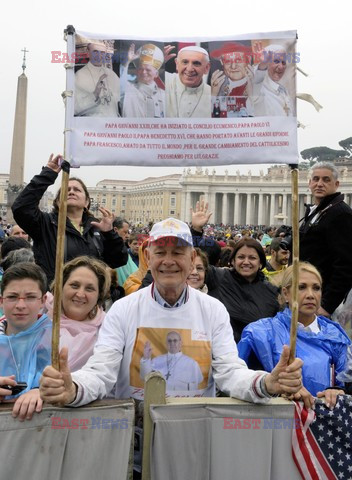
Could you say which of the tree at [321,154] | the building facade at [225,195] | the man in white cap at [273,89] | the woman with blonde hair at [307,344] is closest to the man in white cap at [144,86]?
the man in white cap at [273,89]

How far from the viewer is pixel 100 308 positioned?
359cm

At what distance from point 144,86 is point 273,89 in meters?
0.66

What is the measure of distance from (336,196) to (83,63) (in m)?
2.90

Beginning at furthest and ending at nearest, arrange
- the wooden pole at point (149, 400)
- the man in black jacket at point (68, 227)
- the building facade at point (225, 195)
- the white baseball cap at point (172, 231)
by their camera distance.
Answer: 1. the building facade at point (225, 195)
2. the man in black jacket at point (68, 227)
3. the white baseball cap at point (172, 231)
4. the wooden pole at point (149, 400)

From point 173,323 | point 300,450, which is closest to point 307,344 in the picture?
point 300,450

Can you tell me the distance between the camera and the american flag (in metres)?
2.41

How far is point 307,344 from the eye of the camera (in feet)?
10.6

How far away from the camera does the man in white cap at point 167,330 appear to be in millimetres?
2514

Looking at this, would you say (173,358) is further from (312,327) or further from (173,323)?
(312,327)

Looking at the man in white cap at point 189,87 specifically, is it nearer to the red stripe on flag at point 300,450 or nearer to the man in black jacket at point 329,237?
the red stripe on flag at point 300,450

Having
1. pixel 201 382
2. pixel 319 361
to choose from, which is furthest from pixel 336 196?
pixel 201 382

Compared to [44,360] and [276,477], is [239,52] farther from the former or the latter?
[276,477]

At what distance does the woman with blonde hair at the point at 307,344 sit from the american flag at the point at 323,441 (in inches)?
19.8

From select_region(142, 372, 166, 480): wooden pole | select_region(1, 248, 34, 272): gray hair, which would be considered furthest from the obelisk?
select_region(142, 372, 166, 480): wooden pole
